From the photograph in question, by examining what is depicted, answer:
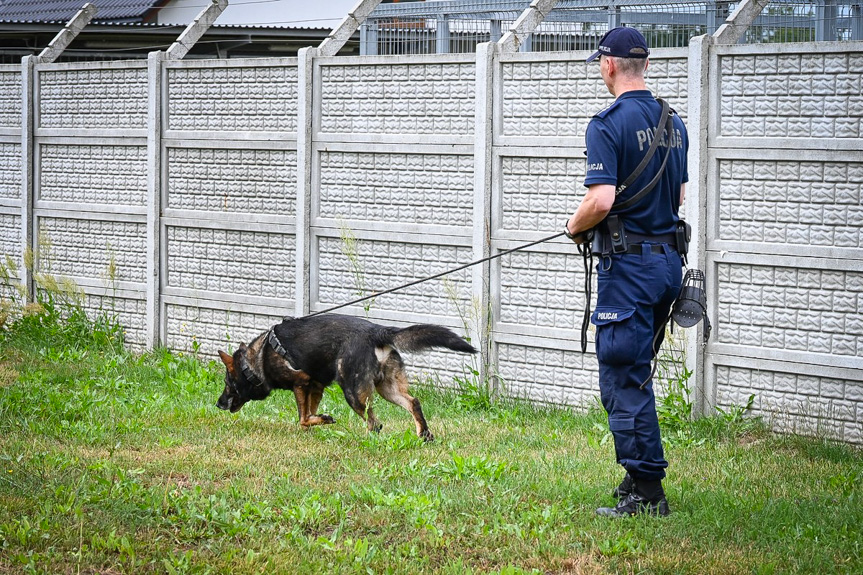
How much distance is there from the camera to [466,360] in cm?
810

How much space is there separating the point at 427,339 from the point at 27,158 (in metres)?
6.13

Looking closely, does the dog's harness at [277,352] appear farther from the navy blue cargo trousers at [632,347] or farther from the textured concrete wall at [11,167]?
the textured concrete wall at [11,167]

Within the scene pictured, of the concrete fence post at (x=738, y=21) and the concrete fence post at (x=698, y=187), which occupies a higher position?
the concrete fence post at (x=738, y=21)

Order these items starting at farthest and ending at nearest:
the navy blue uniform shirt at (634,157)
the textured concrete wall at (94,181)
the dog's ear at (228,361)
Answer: the textured concrete wall at (94,181) → the dog's ear at (228,361) → the navy blue uniform shirt at (634,157)

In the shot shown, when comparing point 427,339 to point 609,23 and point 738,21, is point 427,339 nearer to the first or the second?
point 738,21

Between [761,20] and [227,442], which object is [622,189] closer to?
[227,442]

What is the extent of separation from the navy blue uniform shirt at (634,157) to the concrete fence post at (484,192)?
2710 millimetres

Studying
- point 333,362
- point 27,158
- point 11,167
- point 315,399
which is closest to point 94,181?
point 27,158

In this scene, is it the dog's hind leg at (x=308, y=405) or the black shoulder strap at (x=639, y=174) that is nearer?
the black shoulder strap at (x=639, y=174)

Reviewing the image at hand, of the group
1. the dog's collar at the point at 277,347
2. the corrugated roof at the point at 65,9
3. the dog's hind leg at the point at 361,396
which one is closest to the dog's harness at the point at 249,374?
the dog's collar at the point at 277,347

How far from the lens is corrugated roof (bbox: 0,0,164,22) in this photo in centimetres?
1726

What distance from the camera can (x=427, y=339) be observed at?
6.52m

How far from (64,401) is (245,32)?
7.28m

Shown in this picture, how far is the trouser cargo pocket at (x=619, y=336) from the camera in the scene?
4.94 m
